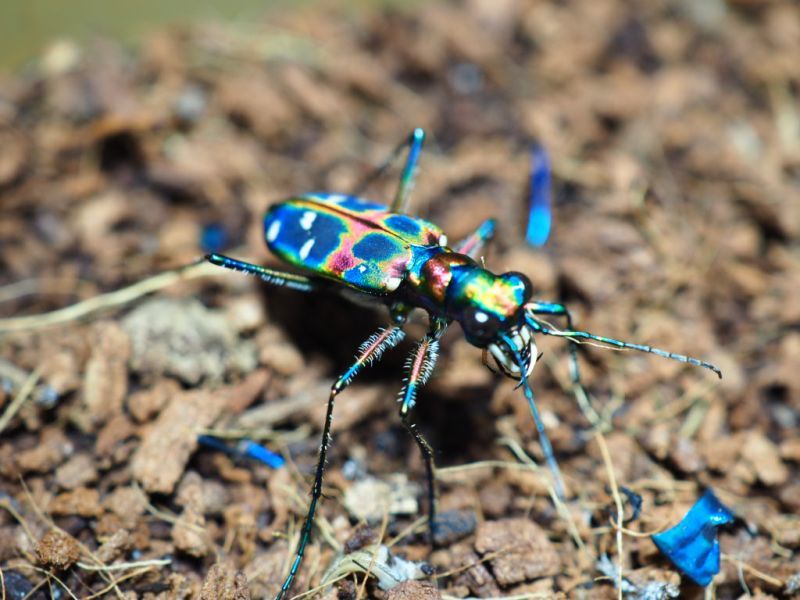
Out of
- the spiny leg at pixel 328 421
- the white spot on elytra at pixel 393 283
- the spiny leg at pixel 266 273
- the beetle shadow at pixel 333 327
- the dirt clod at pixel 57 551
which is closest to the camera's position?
the dirt clod at pixel 57 551

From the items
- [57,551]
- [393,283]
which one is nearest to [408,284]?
[393,283]

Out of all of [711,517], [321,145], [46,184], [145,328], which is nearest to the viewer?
[711,517]

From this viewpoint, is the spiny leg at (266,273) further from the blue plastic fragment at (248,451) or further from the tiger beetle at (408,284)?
the blue plastic fragment at (248,451)

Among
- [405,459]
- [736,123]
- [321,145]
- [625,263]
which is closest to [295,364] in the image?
[405,459]

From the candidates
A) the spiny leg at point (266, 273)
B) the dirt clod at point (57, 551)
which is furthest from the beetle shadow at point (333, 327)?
the dirt clod at point (57, 551)

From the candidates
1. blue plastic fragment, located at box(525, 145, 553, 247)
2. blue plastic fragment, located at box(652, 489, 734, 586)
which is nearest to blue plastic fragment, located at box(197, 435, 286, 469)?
blue plastic fragment, located at box(652, 489, 734, 586)

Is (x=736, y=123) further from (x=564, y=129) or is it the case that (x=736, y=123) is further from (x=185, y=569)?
(x=185, y=569)
